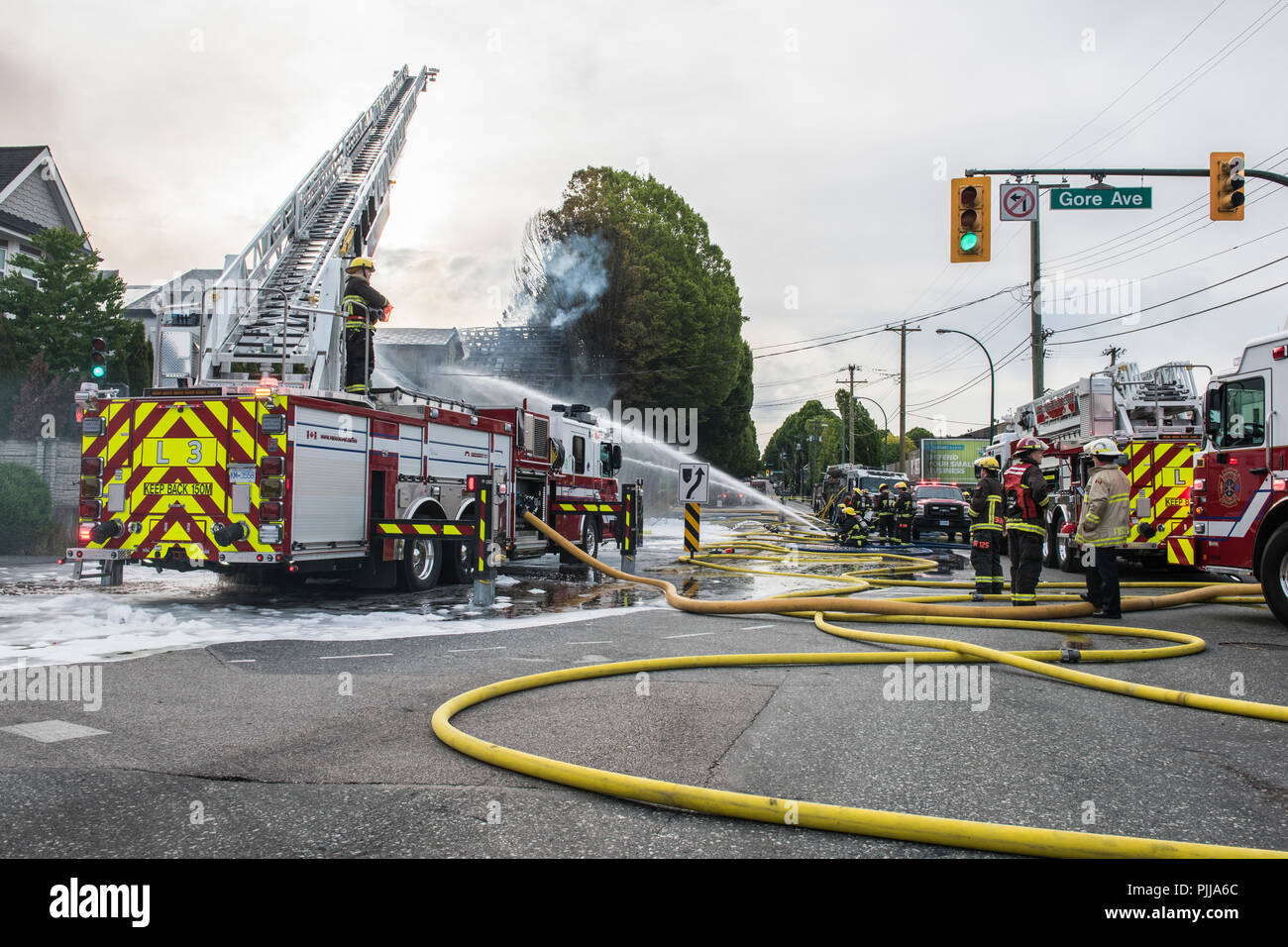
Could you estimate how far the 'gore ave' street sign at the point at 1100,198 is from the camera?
13.8 m

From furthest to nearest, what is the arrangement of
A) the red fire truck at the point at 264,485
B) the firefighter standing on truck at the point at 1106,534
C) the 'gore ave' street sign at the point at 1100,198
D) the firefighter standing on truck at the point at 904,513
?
the firefighter standing on truck at the point at 904,513 < the 'gore ave' street sign at the point at 1100,198 < the firefighter standing on truck at the point at 1106,534 < the red fire truck at the point at 264,485

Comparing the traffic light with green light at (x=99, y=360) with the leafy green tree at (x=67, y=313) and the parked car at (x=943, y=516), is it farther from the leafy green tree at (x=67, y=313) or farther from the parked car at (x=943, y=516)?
the parked car at (x=943, y=516)

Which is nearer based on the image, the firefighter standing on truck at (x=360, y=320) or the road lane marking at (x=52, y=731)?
the road lane marking at (x=52, y=731)

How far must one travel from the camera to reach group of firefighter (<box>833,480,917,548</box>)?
2033 cm

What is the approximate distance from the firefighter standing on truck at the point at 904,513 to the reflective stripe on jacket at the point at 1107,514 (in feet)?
38.6

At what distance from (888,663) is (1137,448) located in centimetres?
869

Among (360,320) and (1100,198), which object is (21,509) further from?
(1100,198)

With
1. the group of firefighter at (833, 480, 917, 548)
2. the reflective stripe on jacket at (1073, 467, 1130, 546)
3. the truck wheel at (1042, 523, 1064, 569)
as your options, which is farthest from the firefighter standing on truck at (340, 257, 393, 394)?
the group of firefighter at (833, 480, 917, 548)

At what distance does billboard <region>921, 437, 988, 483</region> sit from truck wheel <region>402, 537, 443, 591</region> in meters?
42.4

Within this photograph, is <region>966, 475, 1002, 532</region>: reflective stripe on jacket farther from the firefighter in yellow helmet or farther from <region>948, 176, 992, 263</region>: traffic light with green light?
the firefighter in yellow helmet

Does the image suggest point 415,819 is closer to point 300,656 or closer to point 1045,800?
point 1045,800

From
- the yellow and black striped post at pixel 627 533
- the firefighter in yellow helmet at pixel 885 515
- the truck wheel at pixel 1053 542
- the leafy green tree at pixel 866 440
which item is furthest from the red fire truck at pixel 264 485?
the leafy green tree at pixel 866 440
